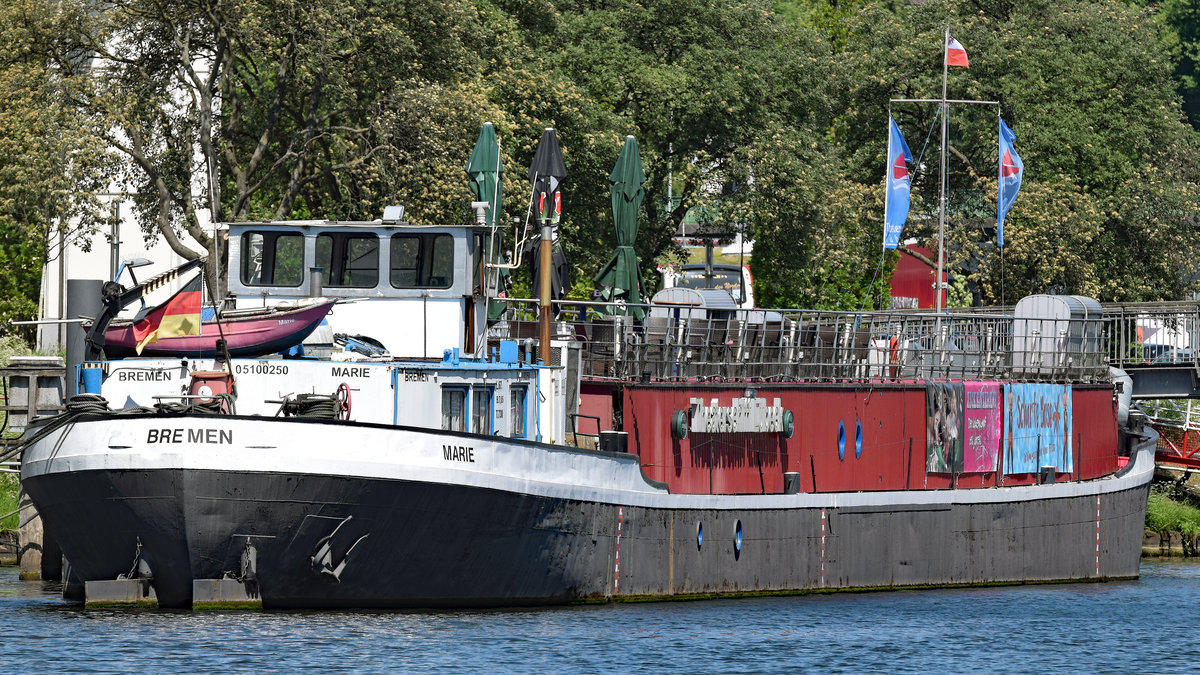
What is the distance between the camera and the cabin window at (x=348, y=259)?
28.2m

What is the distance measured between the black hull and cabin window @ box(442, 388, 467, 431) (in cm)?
120

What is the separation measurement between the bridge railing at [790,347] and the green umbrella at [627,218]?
1.22 feet

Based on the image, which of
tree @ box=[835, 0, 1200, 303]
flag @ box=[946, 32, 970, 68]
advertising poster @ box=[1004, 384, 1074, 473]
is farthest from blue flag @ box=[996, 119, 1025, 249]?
tree @ box=[835, 0, 1200, 303]

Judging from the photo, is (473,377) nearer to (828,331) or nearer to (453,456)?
(453,456)

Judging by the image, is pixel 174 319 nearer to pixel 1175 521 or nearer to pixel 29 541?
pixel 29 541

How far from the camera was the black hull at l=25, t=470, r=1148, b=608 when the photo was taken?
23.7 meters

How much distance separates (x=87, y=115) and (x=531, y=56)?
13.6 metres

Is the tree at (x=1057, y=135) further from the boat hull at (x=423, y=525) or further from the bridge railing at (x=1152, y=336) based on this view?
the boat hull at (x=423, y=525)

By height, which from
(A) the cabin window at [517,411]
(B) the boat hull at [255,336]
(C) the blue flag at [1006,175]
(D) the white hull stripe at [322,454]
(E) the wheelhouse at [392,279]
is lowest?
(D) the white hull stripe at [322,454]

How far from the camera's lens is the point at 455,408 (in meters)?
26.1

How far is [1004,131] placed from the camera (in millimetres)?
48562

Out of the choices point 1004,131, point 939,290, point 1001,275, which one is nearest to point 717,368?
point 939,290

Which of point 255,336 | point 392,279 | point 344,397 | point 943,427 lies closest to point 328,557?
point 344,397

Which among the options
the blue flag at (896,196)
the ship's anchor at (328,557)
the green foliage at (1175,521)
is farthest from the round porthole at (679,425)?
the green foliage at (1175,521)
